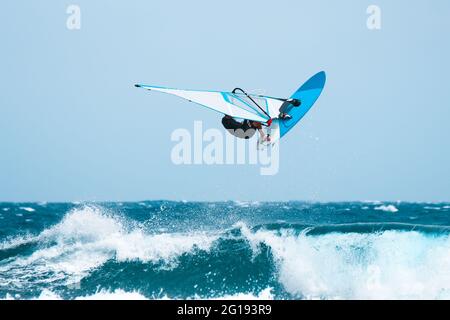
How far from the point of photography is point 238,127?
35.1 feet

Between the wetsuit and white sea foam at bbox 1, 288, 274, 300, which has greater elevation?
the wetsuit

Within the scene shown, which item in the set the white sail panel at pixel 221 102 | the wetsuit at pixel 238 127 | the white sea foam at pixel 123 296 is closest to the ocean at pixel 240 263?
the white sea foam at pixel 123 296

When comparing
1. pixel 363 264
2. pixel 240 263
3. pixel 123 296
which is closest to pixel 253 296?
pixel 240 263

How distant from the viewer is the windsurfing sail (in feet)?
32.8

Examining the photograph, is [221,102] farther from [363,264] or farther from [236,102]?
[363,264]

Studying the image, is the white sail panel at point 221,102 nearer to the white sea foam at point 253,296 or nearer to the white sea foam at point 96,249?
the white sea foam at point 253,296

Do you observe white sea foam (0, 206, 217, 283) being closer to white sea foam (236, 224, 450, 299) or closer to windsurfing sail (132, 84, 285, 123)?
white sea foam (236, 224, 450, 299)

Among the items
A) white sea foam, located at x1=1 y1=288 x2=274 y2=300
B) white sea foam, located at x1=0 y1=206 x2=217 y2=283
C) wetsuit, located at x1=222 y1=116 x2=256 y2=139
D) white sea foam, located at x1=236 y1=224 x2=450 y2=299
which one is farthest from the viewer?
white sea foam, located at x1=0 y1=206 x2=217 y2=283

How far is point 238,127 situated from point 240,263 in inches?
136

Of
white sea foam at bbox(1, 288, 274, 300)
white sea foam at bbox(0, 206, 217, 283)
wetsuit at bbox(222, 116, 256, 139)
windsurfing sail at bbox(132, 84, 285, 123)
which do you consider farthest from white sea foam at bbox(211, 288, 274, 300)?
windsurfing sail at bbox(132, 84, 285, 123)

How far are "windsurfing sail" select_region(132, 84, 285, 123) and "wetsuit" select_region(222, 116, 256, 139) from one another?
25 cm
